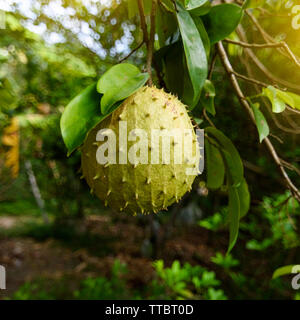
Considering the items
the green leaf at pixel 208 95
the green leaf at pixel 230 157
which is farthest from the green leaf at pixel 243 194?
the green leaf at pixel 208 95

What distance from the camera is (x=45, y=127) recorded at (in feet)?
8.73

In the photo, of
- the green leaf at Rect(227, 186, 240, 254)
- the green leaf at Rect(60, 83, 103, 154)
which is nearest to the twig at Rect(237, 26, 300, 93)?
the green leaf at Rect(227, 186, 240, 254)

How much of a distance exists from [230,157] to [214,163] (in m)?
0.08

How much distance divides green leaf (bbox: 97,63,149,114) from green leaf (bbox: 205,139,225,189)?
0.37 meters

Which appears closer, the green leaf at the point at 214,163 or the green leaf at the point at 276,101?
the green leaf at the point at 276,101

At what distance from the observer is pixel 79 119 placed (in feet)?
1.85

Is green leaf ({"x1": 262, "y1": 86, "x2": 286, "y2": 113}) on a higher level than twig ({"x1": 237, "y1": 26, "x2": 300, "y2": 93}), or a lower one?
lower

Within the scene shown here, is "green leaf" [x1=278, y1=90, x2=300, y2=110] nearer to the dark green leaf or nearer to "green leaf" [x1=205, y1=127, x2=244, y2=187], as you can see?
"green leaf" [x1=205, y1=127, x2=244, y2=187]

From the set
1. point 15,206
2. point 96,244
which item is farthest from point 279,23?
point 15,206

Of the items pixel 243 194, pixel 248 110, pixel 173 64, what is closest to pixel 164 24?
pixel 173 64

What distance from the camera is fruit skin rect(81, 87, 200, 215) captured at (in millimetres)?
648

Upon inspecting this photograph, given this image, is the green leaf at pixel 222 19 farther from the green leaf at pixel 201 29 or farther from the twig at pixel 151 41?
the twig at pixel 151 41

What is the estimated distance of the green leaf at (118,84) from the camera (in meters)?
0.57

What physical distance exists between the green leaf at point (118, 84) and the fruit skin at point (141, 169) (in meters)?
0.06
